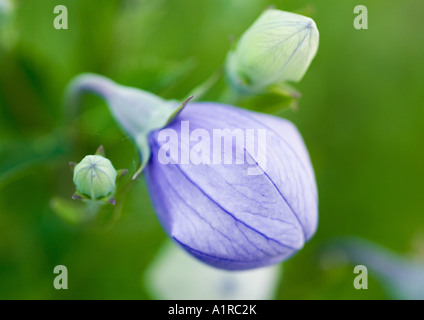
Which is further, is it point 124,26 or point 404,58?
point 404,58

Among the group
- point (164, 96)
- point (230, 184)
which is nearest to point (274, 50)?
point (230, 184)

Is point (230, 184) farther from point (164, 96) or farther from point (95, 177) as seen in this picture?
point (164, 96)

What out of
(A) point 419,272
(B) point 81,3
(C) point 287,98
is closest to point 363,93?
(A) point 419,272

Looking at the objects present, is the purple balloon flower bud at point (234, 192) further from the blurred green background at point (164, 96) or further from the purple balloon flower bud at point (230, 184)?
the blurred green background at point (164, 96)

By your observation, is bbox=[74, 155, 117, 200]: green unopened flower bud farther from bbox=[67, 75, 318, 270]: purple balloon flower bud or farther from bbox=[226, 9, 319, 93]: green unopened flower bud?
bbox=[226, 9, 319, 93]: green unopened flower bud

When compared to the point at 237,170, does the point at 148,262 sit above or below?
below

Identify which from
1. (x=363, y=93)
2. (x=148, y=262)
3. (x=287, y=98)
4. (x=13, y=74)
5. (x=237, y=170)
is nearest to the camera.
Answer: (x=237, y=170)

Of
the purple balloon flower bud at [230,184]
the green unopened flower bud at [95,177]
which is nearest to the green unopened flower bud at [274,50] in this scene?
the purple balloon flower bud at [230,184]

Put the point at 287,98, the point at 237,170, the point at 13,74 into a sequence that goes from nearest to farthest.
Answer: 1. the point at 237,170
2. the point at 287,98
3. the point at 13,74

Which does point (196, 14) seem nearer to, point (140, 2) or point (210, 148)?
point (140, 2)
